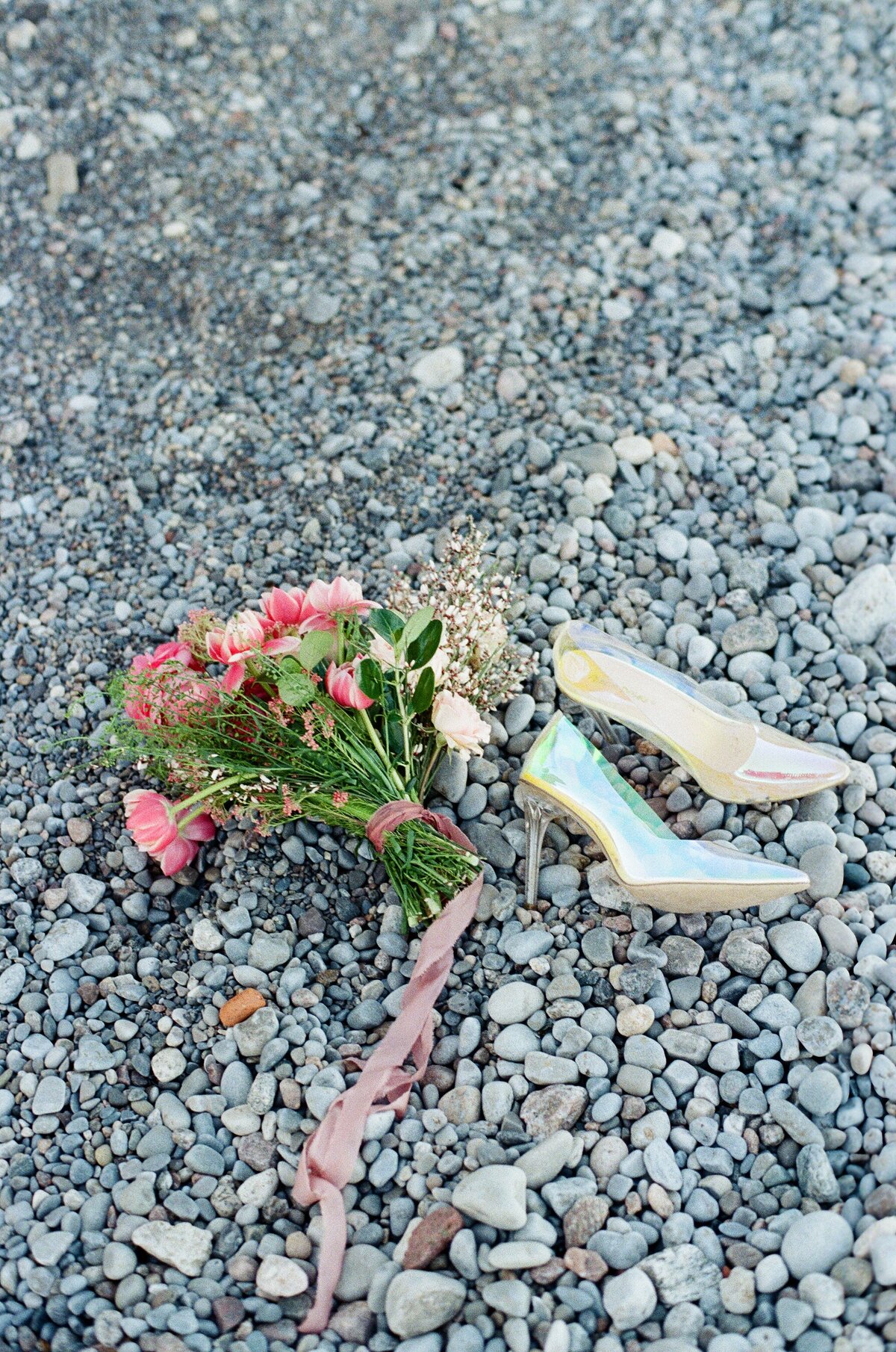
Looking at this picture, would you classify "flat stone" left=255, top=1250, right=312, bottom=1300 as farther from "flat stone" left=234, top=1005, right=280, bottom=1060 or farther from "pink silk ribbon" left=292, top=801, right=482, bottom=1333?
"flat stone" left=234, top=1005, right=280, bottom=1060

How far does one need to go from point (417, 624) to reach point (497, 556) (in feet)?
2.13

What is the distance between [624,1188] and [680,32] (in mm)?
3281

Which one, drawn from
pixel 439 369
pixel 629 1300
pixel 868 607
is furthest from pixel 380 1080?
pixel 439 369

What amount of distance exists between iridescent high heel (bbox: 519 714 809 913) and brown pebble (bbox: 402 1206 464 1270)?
0.53m

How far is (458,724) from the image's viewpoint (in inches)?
73.9

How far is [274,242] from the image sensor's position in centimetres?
316

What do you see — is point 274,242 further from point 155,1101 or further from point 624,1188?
point 624,1188

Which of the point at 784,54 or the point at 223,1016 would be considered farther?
the point at 784,54

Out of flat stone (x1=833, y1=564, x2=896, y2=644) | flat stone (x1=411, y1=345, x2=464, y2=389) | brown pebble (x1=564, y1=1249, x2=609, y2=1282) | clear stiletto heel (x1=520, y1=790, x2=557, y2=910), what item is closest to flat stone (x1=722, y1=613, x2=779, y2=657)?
flat stone (x1=833, y1=564, x2=896, y2=644)

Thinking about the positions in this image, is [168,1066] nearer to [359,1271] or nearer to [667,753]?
[359,1271]

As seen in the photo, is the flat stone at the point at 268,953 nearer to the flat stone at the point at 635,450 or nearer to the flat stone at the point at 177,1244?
the flat stone at the point at 177,1244

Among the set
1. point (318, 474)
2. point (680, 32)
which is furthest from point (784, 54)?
Result: point (318, 474)

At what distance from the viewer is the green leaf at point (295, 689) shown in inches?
72.4

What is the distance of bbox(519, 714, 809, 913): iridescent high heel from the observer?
187 cm
